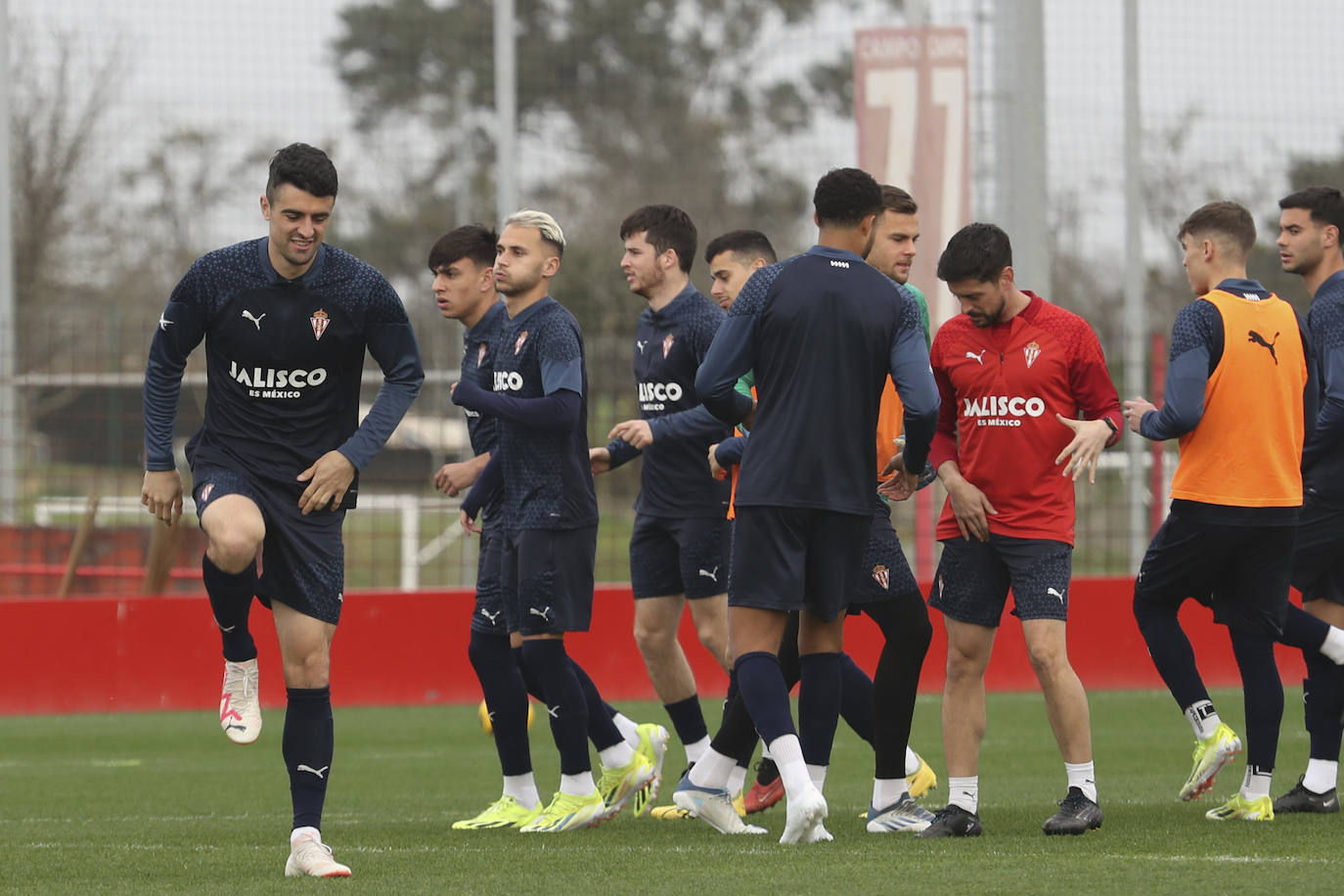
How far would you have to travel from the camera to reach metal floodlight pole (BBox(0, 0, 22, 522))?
40.1 ft

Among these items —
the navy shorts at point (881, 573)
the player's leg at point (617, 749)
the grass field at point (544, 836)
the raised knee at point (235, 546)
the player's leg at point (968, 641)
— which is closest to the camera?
the grass field at point (544, 836)

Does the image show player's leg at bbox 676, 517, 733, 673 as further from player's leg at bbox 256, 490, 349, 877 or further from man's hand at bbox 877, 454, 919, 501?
player's leg at bbox 256, 490, 349, 877

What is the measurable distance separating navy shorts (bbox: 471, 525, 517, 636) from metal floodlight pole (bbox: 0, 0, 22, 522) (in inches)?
250

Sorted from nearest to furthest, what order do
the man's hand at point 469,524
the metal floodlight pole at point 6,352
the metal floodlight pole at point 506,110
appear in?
the man's hand at point 469,524
the metal floodlight pole at point 6,352
the metal floodlight pole at point 506,110

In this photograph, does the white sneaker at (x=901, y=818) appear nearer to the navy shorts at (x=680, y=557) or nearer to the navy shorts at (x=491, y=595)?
the navy shorts at (x=680, y=557)

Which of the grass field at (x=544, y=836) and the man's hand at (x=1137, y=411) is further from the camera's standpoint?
the man's hand at (x=1137, y=411)

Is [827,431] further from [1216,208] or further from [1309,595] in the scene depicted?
[1309,595]

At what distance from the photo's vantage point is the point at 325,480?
5656 millimetres

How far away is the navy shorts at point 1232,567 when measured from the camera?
21.0 feet

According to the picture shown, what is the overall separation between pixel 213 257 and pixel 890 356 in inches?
85.1

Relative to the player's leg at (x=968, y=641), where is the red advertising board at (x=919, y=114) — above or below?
above

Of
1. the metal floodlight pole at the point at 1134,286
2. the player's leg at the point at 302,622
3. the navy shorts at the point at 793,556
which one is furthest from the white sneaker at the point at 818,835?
the metal floodlight pole at the point at 1134,286

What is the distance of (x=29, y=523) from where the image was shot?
1280 centimetres

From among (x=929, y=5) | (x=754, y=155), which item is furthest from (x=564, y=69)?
(x=929, y=5)
